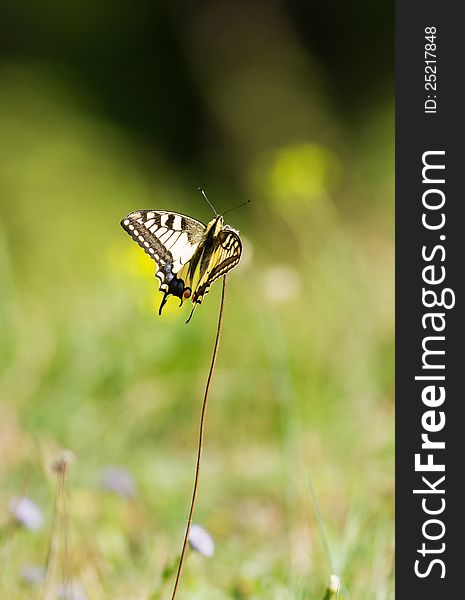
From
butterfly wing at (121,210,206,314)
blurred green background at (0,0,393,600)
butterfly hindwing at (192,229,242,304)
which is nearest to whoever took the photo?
butterfly hindwing at (192,229,242,304)

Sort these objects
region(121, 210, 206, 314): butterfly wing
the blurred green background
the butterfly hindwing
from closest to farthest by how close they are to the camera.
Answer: the butterfly hindwing
region(121, 210, 206, 314): butterfly wing
the blurred green background

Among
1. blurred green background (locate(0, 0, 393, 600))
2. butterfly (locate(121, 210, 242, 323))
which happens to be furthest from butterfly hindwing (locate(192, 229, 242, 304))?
blurred green background (locate(0, 0, 393, 600))

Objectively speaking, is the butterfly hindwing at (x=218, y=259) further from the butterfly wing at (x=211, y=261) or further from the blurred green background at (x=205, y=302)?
the blurred green background at (x=205, y=302)

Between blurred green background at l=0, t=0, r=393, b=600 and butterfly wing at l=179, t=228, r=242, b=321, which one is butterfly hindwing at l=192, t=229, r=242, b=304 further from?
blurred green background at l=0, t=0, r=393, b=600

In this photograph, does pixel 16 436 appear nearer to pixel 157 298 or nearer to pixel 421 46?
pixel 157 298

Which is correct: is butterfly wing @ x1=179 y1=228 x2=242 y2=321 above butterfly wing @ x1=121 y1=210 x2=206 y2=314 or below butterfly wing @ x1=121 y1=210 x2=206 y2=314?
below

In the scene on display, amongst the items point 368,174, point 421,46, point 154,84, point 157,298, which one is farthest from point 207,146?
point 421,46

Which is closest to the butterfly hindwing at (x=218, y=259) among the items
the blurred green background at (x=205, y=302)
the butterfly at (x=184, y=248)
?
the butterfly at (x=184, y=248)

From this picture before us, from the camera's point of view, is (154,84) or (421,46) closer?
(421,46)
